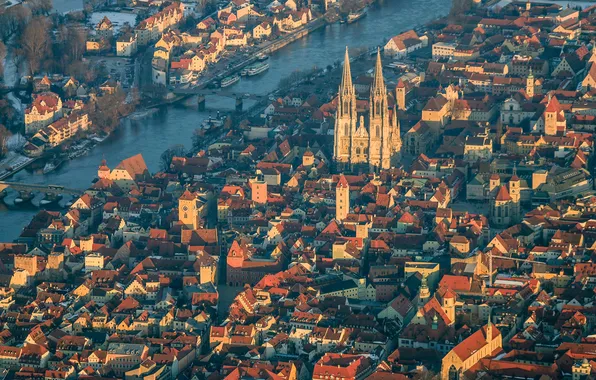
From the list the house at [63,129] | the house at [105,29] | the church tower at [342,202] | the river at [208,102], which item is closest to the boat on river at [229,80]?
the river at [208,102]

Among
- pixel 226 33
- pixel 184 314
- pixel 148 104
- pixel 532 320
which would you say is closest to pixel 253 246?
pixel 184 314

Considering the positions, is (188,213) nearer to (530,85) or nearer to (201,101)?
(530,85)

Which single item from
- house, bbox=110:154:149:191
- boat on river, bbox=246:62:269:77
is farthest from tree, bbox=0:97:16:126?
house, bbox=110:154:149:191

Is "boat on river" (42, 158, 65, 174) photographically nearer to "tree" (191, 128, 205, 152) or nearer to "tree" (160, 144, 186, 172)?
"tree" (160, 144, 186, 172)

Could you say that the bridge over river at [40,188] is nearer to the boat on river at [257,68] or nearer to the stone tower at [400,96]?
the stone tower at [400,96]

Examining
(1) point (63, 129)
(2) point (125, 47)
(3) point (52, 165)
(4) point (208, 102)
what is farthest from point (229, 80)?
(3) point (52, 165)

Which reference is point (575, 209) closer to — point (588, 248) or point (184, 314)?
point (588, 248)

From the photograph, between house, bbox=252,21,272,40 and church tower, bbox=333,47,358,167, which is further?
house, bbox=252,21,272,40
